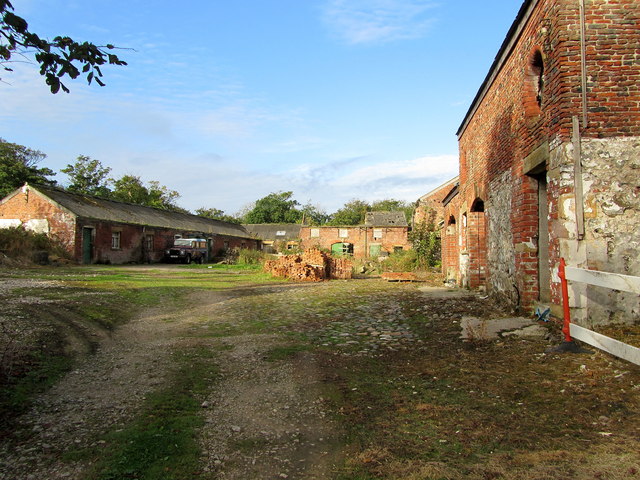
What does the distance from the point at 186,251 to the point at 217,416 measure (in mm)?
30861

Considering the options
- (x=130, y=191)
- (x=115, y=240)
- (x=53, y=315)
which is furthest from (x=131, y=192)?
(x=53, y=315)

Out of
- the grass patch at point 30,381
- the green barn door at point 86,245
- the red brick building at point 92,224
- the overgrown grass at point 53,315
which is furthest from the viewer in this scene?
the green barn door at point 86,245

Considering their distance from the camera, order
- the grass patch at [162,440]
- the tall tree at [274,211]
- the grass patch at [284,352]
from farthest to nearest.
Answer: the tall tree at [274,211] → the grass patch at [284,352] → the grass patch at [162,440]

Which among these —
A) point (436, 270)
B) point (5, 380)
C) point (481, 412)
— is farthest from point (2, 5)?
point (436, 270)

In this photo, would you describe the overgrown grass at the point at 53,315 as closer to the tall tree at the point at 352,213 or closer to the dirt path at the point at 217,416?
the dirt path at the point at 217,416

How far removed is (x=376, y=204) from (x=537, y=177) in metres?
71.4

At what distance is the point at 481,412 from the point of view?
3566mm

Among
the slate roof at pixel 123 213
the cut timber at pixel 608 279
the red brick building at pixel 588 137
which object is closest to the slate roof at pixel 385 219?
the slate roof at pixel 123 213

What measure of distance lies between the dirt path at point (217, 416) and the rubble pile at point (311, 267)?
12714 millimetres

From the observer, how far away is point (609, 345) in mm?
4316

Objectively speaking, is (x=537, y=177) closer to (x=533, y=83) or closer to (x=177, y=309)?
(x=533, y=83)

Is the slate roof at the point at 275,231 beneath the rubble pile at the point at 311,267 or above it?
above

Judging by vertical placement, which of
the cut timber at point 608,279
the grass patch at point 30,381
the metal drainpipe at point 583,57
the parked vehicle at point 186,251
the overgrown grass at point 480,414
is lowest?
the overgrown grass at point 480,414

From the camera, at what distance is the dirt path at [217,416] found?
2697mm
